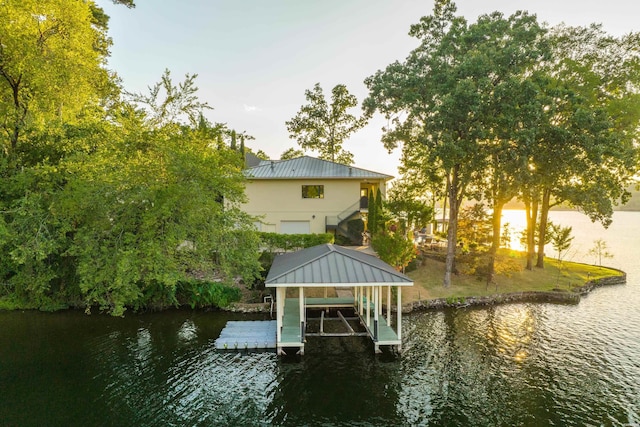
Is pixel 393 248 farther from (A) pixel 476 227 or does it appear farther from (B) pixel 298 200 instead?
(B) pixel 298 200

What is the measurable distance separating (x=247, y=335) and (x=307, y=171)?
18.1m

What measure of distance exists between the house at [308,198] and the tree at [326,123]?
14.5 metres

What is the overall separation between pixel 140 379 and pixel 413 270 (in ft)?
62.0

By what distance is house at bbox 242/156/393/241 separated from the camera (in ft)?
97.6

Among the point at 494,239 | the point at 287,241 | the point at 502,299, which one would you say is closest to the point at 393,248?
the point at 287,241

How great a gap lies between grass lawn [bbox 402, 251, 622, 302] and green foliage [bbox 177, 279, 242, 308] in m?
10.8

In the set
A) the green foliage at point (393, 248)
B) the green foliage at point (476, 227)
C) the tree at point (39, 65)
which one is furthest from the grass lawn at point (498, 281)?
the tree at point (39, 65)

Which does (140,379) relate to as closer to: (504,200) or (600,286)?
(504,200)

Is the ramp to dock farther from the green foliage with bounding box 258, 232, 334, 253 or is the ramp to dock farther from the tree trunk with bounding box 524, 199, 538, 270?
the tree trunk with bounding box 524, 199, 538, 270

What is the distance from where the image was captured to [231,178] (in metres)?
17.3

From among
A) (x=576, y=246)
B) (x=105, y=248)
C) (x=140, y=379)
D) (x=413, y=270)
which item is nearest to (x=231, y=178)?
(x=105, y=248)

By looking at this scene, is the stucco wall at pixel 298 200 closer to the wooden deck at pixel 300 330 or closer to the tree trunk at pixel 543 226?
the wooden deck at pixel 300 330

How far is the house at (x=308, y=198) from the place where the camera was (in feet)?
97.6

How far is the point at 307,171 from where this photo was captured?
30.5m
